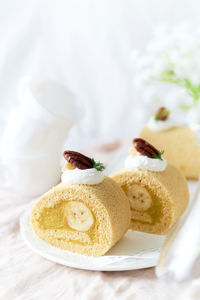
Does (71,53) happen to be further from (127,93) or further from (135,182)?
(135,182)

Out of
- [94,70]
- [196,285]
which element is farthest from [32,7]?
[196,285]

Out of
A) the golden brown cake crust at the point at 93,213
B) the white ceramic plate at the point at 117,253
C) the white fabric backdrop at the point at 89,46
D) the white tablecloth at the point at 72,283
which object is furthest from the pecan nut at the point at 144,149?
the white fabric backdrop at the point at 89,46

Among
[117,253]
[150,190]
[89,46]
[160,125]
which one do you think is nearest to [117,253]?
[117,253]

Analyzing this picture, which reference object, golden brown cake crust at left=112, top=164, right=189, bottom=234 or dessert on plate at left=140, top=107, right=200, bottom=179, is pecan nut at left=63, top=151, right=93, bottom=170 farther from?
dessert on plate at left=140, top=107, right=200, bottom=179

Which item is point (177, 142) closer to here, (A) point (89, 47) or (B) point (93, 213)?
(B) point (93, 213)

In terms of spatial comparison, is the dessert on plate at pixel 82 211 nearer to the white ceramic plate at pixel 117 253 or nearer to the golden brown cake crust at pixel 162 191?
the white ceramic plate at pixel 117 253

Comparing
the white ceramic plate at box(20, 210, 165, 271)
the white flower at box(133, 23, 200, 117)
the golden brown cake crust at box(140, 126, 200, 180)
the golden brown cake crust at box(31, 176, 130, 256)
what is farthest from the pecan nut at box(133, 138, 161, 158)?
the white flower at box(133, 23, 200, 117)

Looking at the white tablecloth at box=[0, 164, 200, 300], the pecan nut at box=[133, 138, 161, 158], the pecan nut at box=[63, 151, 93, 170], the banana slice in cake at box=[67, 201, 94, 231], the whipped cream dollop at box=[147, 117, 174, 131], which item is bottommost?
the white tablecloth at box=[0, 164, 200, 300]
